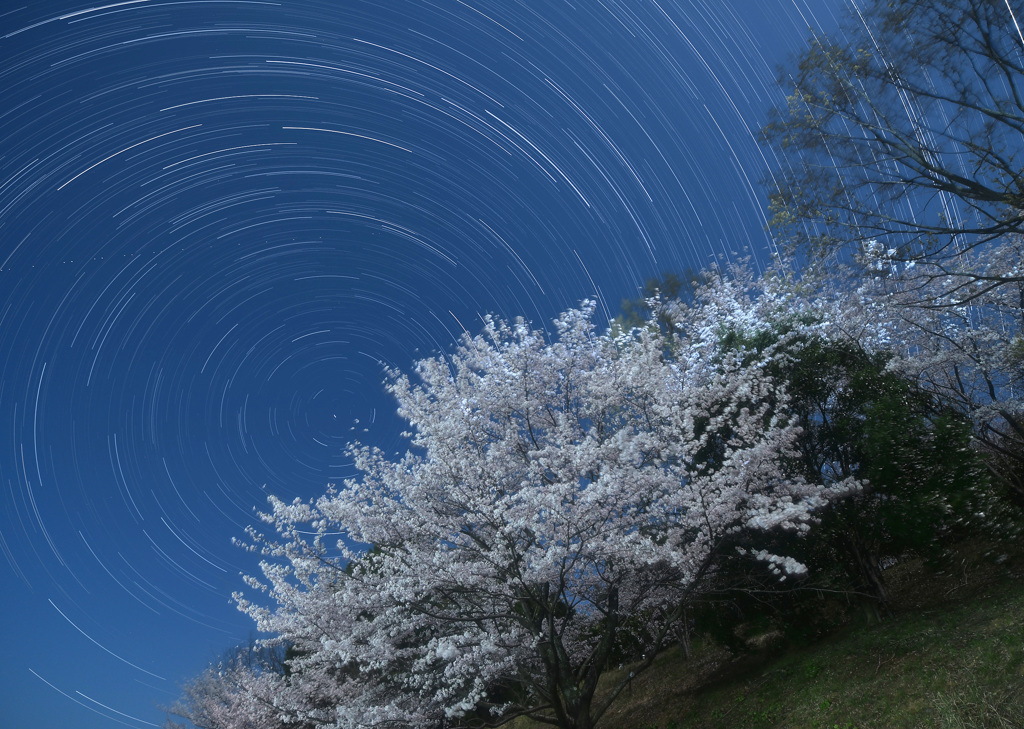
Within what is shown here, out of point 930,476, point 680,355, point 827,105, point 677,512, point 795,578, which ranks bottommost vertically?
point 795,578

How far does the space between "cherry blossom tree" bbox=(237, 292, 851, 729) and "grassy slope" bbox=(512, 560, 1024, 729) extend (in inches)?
77.8

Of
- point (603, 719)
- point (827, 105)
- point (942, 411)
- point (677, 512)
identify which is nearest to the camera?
point (827, 105)

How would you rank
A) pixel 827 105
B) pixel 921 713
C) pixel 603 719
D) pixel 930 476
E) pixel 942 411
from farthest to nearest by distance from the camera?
pixel 603 719 → pixel 942 411 → pixel 930 476 → pixel 827 105 → pixel 921 713

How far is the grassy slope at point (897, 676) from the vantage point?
291 inches

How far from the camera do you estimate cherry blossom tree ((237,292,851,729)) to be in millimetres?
8891

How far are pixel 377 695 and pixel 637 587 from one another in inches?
247

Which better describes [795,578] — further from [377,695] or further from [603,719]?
[377,695]

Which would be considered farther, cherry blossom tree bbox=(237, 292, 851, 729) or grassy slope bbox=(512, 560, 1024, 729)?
cherry blossom tree bbox=(237, 292, 851, 729)

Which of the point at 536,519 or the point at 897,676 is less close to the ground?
the point at 536,519

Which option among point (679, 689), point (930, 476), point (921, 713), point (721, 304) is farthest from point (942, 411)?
point (679, 689)

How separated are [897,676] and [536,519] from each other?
6.03 metres

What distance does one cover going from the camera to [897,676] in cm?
866

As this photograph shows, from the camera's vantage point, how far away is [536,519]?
28.3 feet

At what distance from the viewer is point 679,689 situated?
13.9 metres
